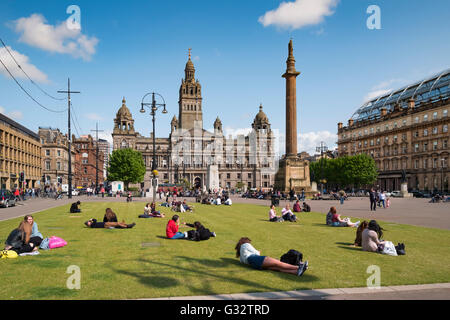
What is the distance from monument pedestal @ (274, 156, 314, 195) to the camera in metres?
42.8

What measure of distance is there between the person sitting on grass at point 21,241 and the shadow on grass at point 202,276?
3.23m

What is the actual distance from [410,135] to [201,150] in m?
76.8

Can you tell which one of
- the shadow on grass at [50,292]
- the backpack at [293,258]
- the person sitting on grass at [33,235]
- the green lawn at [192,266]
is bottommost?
the green lawn at [192,266]

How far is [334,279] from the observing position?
24.3 ft

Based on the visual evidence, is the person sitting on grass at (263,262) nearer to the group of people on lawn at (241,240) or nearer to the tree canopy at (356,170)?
the group of people on lawn at (241,240)

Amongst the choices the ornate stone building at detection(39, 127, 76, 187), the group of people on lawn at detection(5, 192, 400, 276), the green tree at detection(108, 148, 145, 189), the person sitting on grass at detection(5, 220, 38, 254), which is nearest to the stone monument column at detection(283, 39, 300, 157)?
the group of people on lawn at detection(5, 192, 400, 276)

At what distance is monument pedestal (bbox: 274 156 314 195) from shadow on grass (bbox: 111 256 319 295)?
34383mm

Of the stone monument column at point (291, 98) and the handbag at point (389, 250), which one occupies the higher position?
the stone monument column at point (291, 98)

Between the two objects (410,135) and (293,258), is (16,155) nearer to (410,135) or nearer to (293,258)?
(293,258)

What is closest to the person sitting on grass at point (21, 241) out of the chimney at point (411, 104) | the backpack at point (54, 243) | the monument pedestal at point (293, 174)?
the backpack at point (54, 243)

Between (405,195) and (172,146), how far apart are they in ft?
305

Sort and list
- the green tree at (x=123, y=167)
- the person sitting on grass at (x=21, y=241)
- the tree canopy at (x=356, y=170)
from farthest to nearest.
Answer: the green tree at (x=123, y=167) → the tree canopy at (x=356, y=170) → the person sitting on grass at (x=21, y=241)

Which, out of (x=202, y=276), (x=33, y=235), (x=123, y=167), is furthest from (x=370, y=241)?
(x=123, y=167)

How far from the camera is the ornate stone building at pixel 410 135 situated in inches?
2751
